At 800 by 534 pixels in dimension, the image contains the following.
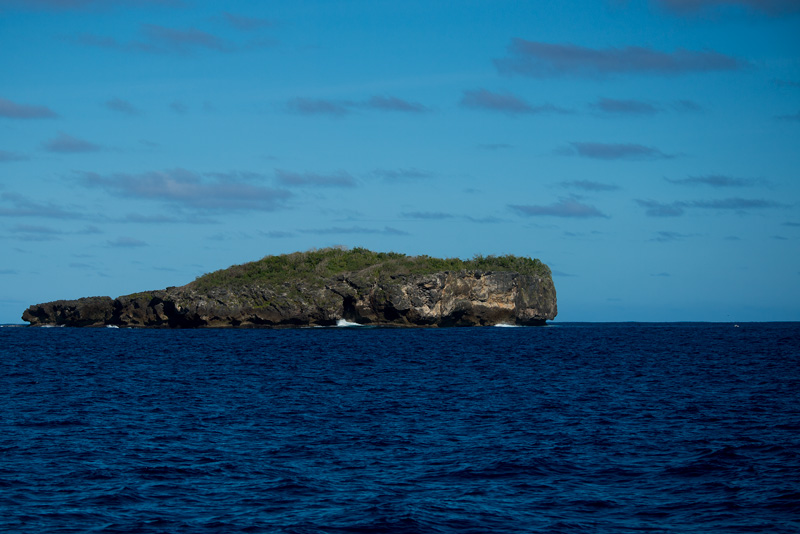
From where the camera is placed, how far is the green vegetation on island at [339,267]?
485 feet

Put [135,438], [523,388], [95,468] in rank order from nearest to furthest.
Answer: [95,468], [135,438], [523,388]

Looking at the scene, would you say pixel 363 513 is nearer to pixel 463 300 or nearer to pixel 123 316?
pixel 463 300

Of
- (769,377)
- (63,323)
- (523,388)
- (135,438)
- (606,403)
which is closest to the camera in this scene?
(135,438)

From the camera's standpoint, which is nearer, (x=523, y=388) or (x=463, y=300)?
(x=523, y=388)

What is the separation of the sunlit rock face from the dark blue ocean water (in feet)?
276

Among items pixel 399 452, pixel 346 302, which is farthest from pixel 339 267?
pixel 399 452

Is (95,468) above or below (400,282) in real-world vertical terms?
below

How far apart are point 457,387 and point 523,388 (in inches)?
152

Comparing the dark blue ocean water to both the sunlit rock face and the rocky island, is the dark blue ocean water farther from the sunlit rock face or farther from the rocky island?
the rocky island

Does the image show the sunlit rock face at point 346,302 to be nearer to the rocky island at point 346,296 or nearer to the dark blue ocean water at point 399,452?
the rocky island at point 346,296

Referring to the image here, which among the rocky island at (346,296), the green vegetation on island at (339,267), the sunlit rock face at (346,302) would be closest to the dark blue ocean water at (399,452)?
the sunlit rock face at (346,302)

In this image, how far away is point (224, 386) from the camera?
47500mm

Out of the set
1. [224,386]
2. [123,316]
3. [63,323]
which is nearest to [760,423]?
[224,386]

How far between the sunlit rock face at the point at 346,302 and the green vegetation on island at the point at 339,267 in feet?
10.6
